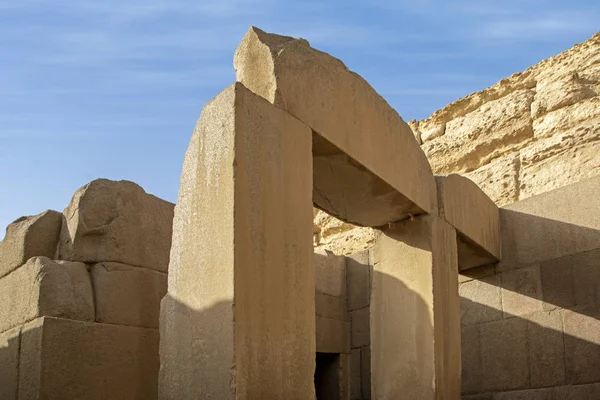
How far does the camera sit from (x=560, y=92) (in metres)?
10.3

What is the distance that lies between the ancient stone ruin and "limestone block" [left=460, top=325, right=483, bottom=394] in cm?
2

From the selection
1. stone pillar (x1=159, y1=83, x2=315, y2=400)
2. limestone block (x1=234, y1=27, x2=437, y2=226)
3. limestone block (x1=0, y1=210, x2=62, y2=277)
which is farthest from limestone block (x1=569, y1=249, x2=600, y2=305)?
limestone block (x1=0, y1=210, x2=62, y2=277)

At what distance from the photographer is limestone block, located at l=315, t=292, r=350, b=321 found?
9.62m

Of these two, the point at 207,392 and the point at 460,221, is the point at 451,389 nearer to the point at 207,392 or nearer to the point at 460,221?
the point at 460,221

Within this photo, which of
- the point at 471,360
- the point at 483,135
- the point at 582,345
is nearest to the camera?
the point at 582,345

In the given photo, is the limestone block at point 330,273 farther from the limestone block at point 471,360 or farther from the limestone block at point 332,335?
the limestone block at point 471,360

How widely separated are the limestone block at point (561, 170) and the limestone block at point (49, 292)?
A: 614 cm

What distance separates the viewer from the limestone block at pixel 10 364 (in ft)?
18.9

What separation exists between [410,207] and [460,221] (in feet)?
3.02

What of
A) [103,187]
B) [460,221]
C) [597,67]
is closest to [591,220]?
[460,221]

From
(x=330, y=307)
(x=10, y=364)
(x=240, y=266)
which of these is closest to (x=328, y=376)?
(x=330, y=307)

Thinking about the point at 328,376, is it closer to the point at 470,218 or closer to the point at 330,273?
the point at 330,273

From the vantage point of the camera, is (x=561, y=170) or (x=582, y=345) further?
(x=561, y=170)

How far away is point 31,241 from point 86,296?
81cm
